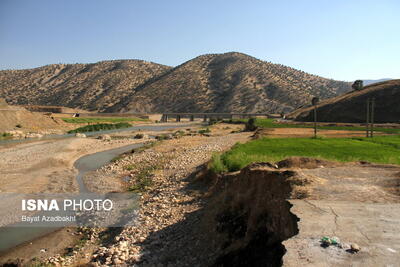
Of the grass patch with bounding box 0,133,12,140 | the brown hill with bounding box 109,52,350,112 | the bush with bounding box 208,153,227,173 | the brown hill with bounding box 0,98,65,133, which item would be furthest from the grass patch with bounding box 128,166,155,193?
the brown hill with bounding box 109,52,350,112

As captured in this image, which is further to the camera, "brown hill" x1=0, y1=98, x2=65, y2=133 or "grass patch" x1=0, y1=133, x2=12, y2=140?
"brown hill" x1=0, y1=98, x2=65, y2=133

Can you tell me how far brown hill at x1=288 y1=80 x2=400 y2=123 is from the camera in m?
76.4

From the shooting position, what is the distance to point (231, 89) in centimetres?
16088

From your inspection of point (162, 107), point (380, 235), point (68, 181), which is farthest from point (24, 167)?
point (162, 107)

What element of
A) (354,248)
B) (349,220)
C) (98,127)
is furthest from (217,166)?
(98,127)

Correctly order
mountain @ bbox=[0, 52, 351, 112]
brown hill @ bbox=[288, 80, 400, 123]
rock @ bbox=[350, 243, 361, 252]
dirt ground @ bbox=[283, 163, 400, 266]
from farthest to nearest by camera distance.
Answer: mountain @ bbox=[0, 52, 351, 112] → brown hill @ bbox=[288, 80, 400, 123] → rock @ bbox=[350, 243, 361, 252] → dirt ground @ bbox=[283, 163, 400, 266]

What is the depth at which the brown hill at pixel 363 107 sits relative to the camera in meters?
76.4

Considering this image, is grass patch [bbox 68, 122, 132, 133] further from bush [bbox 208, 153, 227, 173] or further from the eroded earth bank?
the eroded earth bank

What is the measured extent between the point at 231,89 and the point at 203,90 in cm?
1412

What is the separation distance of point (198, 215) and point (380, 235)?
30.1 feet

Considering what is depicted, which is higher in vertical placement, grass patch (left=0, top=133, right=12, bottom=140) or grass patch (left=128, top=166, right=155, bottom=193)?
grass patch (left=0, top=133, right=12, bottom=140)

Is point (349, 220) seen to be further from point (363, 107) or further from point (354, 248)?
point (363, 107)

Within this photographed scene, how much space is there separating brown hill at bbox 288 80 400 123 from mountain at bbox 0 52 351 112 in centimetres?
4430

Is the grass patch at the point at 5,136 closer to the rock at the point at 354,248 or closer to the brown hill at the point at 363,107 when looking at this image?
the rock at the point at 354,248
